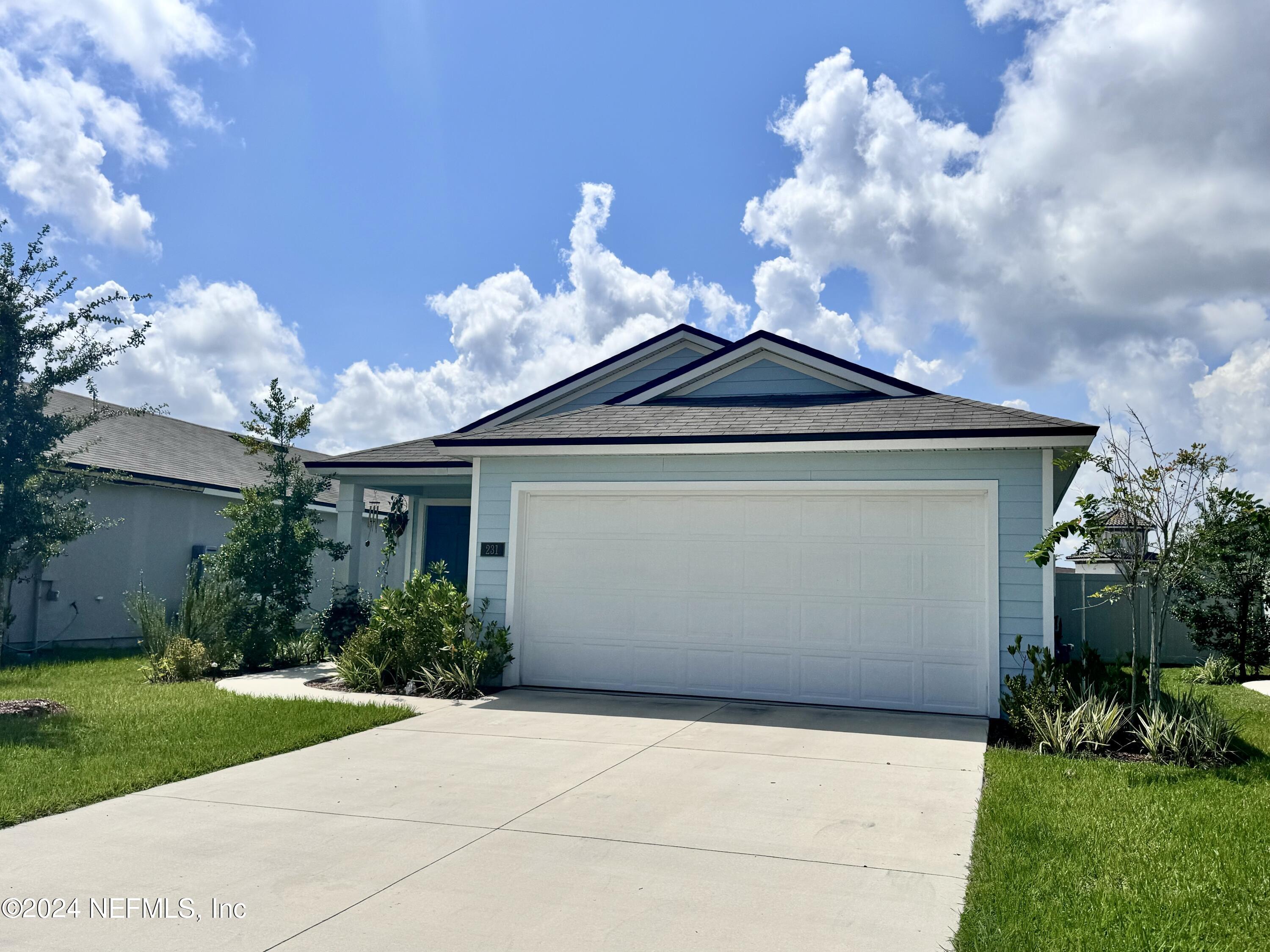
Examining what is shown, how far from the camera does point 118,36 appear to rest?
11.2 m

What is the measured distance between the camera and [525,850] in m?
4.92

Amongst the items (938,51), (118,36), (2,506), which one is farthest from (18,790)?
(938,51)

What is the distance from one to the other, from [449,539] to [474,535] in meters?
6.54

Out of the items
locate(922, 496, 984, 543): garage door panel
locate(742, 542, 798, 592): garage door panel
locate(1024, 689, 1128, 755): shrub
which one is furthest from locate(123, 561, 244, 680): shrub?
locate(1024, 689, 1128, 755): shrub

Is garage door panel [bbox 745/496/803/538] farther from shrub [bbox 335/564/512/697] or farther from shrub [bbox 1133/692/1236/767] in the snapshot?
shrub [bbox 1133/692/1236/767]

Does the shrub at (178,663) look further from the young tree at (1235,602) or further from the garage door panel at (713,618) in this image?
the young tree at (1235,602)

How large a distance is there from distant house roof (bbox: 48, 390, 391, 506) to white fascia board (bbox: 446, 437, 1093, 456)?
4871mm

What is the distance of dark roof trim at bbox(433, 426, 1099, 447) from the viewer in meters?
8.95

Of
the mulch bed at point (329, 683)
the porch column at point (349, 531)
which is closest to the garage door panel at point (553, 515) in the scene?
the mulch bed at point (329, 683)

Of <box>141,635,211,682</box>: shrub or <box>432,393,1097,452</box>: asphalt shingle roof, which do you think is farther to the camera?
<box>141,635,211,682</box>: shrub

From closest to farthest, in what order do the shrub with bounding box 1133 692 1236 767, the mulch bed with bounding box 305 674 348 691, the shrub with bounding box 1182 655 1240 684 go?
1. the shrub with bounding box 1133 692 1236 767
2. the mulch bed with bounding box 305 674 348 691
3. the shrub with bounding box 1182 655 1240 684

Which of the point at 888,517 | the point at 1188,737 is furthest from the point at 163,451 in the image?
the point at 1188,737

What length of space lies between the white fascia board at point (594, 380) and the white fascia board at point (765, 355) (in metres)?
2.21

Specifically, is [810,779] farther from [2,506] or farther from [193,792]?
[2,506]
